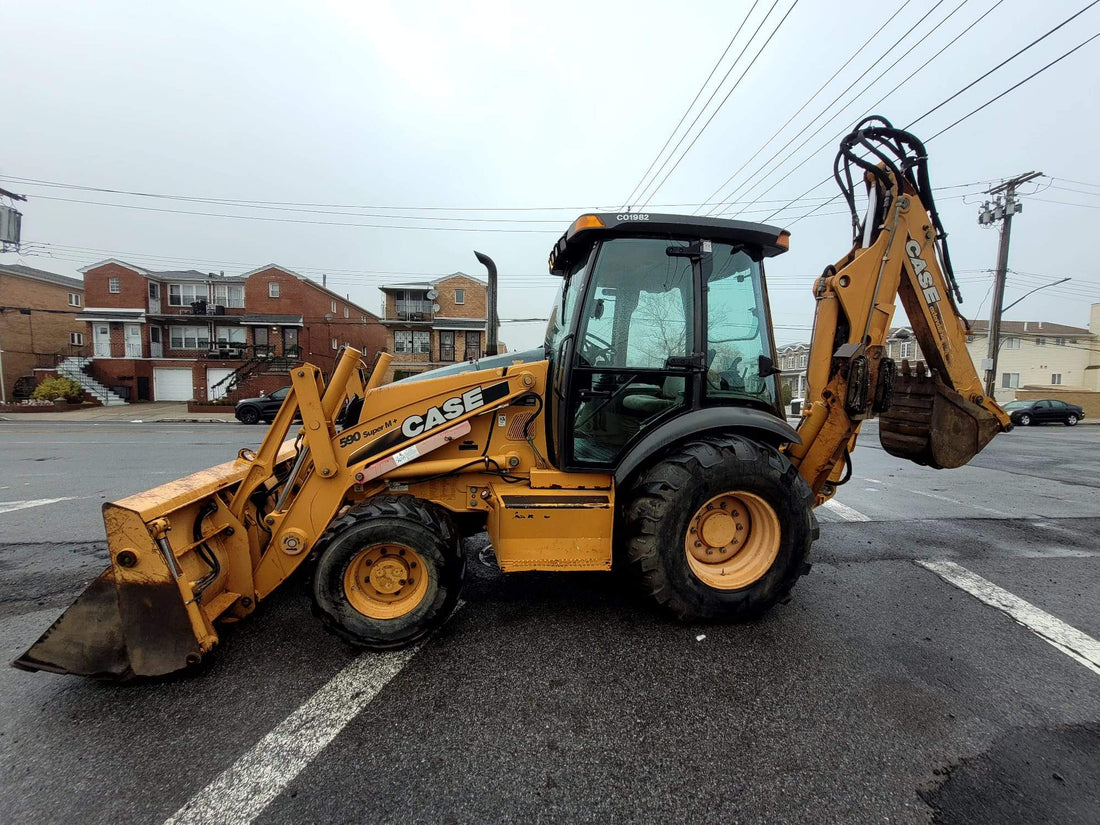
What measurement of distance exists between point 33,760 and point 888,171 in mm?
5796

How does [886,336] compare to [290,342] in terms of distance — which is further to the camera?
[290,342]

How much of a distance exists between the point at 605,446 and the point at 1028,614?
309 centimetres

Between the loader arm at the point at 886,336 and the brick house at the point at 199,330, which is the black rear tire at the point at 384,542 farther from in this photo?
the brick house at the point at 199,330

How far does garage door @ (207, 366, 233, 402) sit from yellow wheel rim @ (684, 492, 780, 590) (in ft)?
122

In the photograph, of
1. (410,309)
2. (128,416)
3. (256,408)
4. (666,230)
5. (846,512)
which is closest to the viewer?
(666,230)

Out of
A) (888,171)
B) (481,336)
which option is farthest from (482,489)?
(481,336)

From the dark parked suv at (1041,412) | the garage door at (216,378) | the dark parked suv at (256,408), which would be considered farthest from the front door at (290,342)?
the dark parked suv at (1041,412)

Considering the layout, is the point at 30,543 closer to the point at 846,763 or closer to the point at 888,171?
the point at 846,763

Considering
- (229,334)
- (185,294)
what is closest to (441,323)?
(229,334)

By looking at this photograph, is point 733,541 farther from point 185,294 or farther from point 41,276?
→ point 41,276

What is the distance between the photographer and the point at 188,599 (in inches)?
94.3

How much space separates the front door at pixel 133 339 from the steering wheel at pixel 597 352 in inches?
1656

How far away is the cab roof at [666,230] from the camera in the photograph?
3068mm

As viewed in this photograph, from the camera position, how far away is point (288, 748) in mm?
2090
